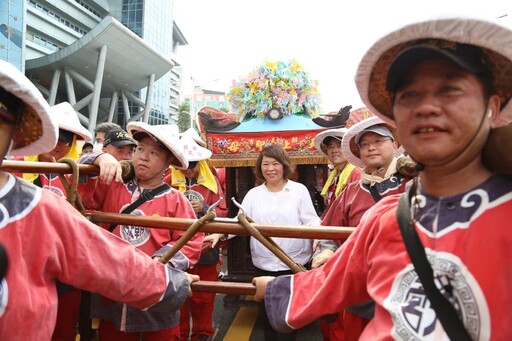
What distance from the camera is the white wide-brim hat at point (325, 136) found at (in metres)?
4.04

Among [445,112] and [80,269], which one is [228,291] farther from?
[445,112]

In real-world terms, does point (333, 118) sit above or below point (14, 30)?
below

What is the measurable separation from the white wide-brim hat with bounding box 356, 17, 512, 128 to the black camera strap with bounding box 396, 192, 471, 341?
1.35ft

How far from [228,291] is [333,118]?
3423 mm

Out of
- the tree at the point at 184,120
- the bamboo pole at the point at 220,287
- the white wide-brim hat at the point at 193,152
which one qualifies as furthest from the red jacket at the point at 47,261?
the tree at the point at 184,120

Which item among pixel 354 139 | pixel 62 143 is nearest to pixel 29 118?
pixel 62 143

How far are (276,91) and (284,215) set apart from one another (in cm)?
254

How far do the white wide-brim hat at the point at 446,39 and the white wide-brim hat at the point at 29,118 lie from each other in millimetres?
1154

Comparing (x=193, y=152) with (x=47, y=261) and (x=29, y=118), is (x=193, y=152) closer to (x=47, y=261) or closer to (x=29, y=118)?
(x=29, y=118)

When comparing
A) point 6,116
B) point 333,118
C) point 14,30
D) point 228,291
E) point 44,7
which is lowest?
point 228,291

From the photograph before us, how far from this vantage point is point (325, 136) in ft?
13.9

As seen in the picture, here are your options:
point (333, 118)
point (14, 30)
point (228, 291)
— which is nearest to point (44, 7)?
point (14, 30)

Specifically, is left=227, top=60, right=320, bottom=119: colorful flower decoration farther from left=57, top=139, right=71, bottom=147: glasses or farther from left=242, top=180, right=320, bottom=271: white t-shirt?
left=57, top=139, right=71, bottom=147: glasses

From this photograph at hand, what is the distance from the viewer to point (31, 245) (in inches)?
50.5
